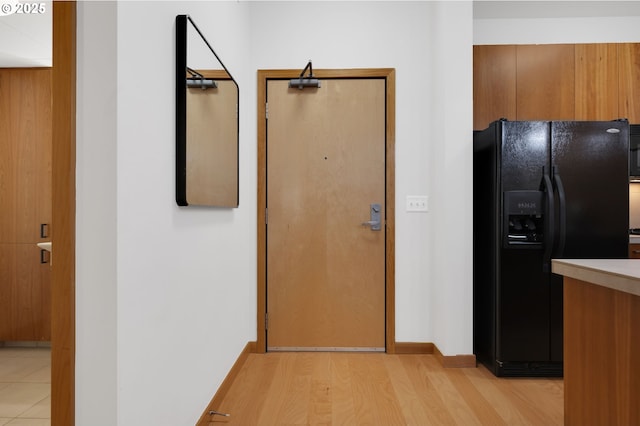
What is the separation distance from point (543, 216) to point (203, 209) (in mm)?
2097

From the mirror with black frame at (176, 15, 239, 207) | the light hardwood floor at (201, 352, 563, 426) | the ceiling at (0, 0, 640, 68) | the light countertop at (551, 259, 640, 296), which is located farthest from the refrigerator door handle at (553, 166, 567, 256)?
the mirror with black frame at (176, 15, 239, 207)

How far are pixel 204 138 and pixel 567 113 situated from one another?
2807mm

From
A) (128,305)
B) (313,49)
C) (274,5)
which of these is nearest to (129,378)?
(128,305)

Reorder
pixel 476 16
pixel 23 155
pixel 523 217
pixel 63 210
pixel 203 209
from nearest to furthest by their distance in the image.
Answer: pixel 63 210 → pixel 203 209 → pixel 523 217 → pixel 23 155 → pixel 476 16

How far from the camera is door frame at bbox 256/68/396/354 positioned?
299 centimetres

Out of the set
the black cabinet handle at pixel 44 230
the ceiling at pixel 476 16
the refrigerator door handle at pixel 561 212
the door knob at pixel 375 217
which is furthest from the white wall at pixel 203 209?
the black cabinet handle at pixel 44 230

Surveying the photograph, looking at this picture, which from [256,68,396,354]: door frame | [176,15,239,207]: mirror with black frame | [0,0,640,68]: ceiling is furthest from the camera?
[256,68,396,354]: door frame

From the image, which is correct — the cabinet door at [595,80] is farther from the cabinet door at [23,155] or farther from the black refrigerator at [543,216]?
the cabinet door at [23,155]

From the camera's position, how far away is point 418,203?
3002 mm

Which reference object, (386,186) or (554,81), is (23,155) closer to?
(386,186)

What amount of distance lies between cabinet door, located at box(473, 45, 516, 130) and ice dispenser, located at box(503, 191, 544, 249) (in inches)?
31.0

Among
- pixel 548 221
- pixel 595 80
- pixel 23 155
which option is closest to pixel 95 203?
pixel 548 221

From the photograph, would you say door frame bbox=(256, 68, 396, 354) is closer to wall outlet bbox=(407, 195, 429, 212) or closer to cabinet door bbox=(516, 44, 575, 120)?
wall outlet bbox=(407, 195, 429, 212)

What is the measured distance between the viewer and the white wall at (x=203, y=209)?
1.10 metres
